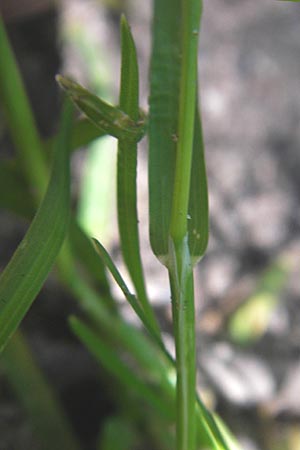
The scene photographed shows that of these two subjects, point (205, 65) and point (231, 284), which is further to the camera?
point (205, 65)

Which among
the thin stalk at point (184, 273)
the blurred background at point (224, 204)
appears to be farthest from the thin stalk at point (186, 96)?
the blurred background at point (224, 204)

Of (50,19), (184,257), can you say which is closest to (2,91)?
(184,257)

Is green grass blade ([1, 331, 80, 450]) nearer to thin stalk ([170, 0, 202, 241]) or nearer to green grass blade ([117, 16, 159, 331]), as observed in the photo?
green grass blade ([117, 16, 159, 331])

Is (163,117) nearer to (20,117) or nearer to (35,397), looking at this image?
(20,117)

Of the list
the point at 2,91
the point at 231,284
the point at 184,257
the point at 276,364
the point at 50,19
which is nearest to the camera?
the point at 184,257

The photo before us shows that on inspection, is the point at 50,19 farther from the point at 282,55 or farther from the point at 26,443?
the point at 26,443

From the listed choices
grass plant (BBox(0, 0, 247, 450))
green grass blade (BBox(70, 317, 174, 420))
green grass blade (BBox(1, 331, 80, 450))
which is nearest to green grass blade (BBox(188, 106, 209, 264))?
grass plant (BBox(0, 0, 247, 450))
